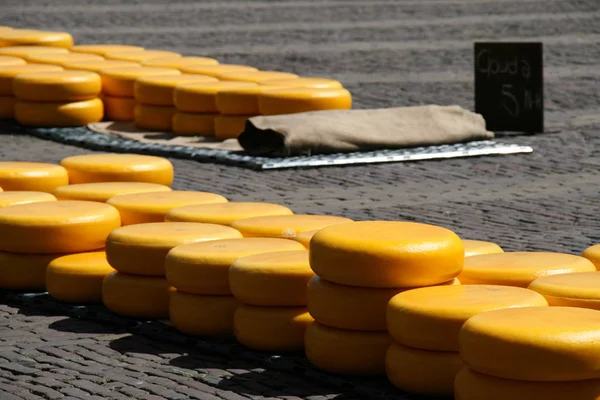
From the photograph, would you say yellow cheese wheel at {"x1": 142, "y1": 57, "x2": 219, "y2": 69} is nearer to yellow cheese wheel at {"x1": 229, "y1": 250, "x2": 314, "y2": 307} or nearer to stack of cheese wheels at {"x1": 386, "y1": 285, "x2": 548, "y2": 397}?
yellow cheese wheel at {"x1": 229, "y1": 250, "x2": 314, "y2": 307}

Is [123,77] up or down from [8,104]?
up

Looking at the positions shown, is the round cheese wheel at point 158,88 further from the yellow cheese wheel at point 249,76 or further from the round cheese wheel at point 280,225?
the round cheese wheel at point 280,225

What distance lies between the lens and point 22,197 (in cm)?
801

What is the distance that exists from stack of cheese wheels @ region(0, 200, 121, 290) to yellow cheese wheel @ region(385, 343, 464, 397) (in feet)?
7.83

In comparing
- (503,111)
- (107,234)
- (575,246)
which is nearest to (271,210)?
(107,234)

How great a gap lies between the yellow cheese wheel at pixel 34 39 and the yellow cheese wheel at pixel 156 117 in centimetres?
351

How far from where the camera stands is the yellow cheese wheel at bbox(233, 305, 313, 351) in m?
6.09

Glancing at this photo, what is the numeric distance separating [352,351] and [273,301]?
1.92 ft

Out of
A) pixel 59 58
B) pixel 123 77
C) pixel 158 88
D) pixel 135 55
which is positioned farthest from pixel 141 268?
pixel 135 55

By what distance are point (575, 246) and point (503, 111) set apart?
215 inches

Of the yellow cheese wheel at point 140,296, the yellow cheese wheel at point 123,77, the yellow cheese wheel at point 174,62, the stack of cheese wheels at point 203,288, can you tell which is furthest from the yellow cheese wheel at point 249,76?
the stack of cheese wheels at point 203,288

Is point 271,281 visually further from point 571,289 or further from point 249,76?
point 249,76

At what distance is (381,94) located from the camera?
632 inches

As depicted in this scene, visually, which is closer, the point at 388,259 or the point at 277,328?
the point at 388,259
